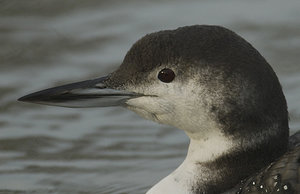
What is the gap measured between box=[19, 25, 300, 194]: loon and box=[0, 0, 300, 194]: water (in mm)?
1518

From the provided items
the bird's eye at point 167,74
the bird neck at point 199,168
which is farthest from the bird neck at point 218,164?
the bird's eye at point 167,74

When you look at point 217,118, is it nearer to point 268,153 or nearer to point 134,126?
point 268,153

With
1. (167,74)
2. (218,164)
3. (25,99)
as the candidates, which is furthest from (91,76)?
(218,164)

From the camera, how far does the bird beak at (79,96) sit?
6719 millimetres

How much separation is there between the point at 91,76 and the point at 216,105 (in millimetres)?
3550

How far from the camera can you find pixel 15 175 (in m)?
8.23

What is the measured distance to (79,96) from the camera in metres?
6.73

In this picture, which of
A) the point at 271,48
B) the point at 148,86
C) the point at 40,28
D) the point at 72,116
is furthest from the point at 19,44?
the point at 148,86

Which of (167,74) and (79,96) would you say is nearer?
(167,74)

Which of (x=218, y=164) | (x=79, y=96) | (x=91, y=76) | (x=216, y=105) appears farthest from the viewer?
(x=91, y=76)

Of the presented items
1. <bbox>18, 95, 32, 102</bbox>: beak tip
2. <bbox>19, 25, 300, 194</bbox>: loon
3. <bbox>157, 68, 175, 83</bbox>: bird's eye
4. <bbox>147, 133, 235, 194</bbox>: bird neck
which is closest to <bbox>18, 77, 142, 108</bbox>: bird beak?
<bbox>18, 95, 32, 102</bbox>: beak tip

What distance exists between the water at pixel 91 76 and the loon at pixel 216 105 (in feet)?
4.98

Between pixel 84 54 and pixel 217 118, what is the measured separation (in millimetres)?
4044

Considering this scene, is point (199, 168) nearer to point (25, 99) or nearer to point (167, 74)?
point (167, 74)
